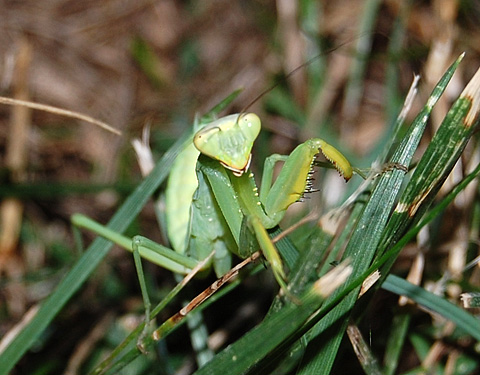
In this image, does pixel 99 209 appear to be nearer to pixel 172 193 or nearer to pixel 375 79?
pixel 172 193

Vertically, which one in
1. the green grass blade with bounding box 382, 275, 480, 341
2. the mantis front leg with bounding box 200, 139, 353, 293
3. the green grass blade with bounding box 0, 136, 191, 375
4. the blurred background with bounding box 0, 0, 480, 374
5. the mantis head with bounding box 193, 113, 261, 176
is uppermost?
the blurred background with bounding box 0, 0, 480, 374

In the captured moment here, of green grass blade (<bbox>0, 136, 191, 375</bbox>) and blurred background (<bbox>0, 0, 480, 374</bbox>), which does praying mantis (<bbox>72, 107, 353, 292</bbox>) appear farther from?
blurred background (<bbox>0, 0, 480, 374</bbox>)

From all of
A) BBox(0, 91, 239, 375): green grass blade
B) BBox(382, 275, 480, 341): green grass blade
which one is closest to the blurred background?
BBox(0, 91, 239, 375): green grass blade

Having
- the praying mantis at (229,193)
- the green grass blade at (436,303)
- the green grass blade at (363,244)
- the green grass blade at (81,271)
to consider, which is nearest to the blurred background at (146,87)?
the green grass blade at (81,271)

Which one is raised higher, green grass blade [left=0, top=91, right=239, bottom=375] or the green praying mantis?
green grass blade [left=0, top=91, right=239, bottom=375]

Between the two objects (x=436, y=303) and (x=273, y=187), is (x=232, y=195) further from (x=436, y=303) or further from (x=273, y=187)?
(x=436, y=303)

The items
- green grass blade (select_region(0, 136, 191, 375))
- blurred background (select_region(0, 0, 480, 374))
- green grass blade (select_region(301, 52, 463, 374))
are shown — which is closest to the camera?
green grass blade (select_region(301, 52, 463, 374))
